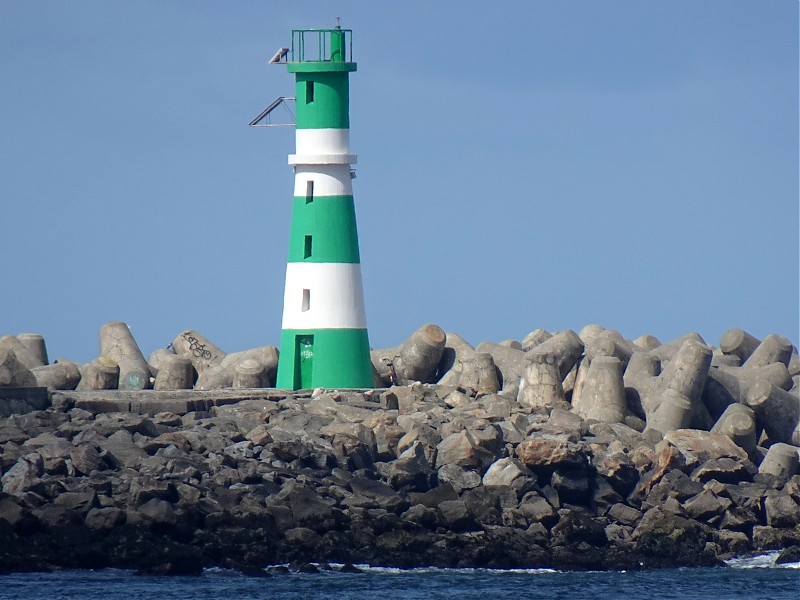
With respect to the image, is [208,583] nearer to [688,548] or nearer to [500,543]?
[500,543]

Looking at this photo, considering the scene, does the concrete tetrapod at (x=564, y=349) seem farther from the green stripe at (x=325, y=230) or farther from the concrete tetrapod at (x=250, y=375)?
the concrete tetrapod at (x=250, y=375)

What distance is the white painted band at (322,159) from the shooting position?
26.5 meters

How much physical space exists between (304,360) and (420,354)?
2.31m

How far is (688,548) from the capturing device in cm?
2159

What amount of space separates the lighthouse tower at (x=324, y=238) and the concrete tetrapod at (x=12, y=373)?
4.00 m

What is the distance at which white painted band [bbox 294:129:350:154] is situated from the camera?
26.6 meters

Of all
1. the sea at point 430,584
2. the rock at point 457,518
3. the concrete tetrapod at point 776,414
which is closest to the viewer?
the sea at point 430,584

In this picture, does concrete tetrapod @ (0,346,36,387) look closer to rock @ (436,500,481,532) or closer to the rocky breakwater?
the rocky breakwater

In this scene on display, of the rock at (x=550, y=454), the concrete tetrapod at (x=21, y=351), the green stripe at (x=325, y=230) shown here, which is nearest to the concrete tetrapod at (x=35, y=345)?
the concrete tetrapod at (x=21, y=351)

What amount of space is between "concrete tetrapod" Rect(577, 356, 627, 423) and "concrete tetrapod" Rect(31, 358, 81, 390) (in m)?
7.64

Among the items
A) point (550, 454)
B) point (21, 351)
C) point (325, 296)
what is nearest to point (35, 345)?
point (21, 351)

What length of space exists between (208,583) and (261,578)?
24.4 inches

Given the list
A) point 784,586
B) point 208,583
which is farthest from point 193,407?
point 784,586

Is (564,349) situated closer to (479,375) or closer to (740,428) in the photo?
(479,375)
